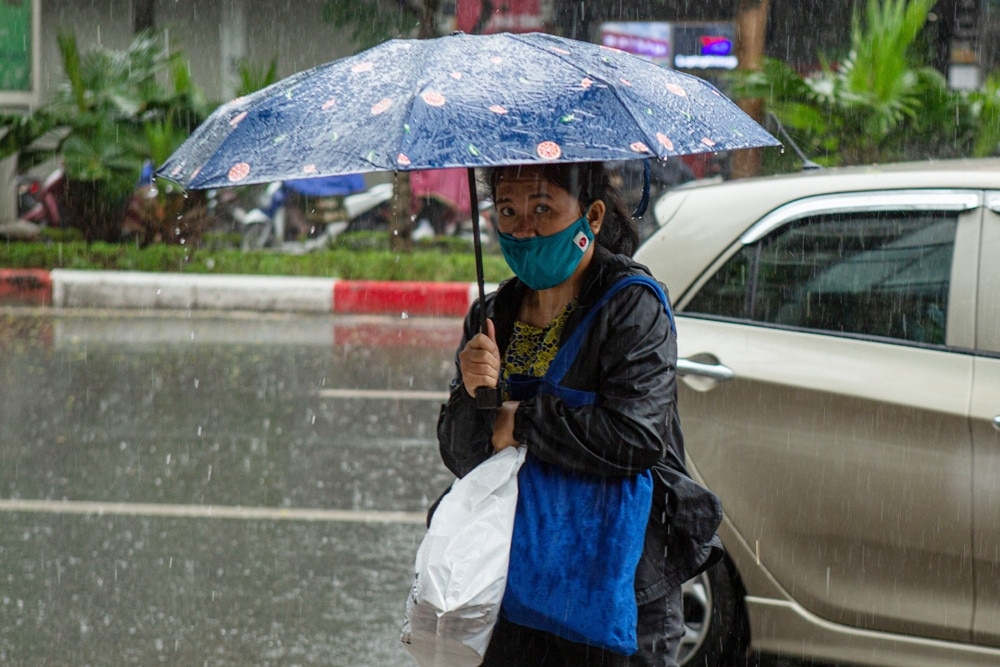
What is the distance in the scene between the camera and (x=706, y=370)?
3842 millimetres

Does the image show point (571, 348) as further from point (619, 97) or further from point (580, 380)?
point (619, 97)

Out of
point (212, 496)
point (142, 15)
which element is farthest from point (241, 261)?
point (212, 496)

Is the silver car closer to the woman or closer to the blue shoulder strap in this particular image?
the woman

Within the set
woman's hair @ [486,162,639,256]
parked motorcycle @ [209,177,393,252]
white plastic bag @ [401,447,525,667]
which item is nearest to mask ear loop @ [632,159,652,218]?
woman's hair @ [486,162,639,256]

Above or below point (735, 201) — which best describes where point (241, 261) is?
below

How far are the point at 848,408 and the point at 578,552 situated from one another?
A: 1.49 meters

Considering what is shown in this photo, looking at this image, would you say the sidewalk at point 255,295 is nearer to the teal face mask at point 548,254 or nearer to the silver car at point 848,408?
the silver car at point 848,408

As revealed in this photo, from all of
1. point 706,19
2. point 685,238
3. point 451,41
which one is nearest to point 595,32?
point 706,19

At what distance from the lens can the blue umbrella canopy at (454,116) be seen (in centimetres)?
220

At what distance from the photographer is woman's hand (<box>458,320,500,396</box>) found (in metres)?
2.50

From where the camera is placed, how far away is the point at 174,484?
6348mm

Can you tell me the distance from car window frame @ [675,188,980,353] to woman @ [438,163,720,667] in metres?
1.32

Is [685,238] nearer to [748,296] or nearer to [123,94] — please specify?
[748,296]

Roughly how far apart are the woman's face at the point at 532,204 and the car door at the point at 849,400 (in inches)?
56.8
